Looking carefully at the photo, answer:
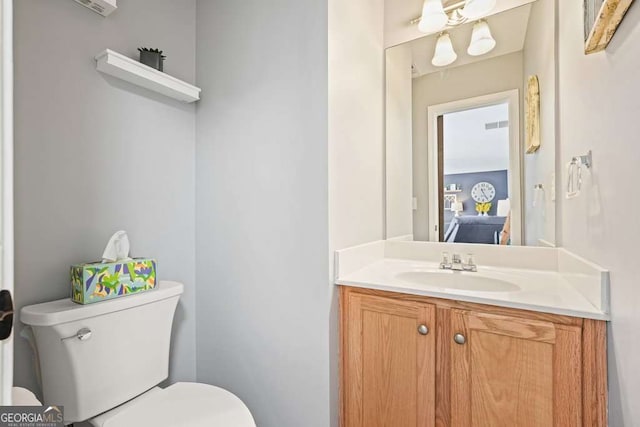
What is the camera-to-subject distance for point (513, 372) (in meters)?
0.94

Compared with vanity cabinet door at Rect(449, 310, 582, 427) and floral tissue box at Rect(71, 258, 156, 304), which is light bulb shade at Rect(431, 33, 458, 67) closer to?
vanity cabinet door at Rect(449, 310, 582, 427)

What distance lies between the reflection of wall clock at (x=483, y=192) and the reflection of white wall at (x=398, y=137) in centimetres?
32

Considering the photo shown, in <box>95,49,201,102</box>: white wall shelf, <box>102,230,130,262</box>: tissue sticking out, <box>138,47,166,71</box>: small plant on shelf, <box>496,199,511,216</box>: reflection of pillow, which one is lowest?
<box>102,230,130,262</box>: tissue sticking out

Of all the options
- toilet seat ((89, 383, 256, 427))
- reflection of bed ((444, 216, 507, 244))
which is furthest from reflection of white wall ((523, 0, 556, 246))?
toilet seat ((89, 383, 256, 427))

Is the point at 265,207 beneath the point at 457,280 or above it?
above

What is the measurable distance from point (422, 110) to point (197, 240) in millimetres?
1447

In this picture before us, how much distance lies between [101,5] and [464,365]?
6.31 ft

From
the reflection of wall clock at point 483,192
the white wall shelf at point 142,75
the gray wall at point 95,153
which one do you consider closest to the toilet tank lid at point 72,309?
the gray wall at point 95,153

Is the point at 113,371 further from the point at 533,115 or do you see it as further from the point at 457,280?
the point at 533,115

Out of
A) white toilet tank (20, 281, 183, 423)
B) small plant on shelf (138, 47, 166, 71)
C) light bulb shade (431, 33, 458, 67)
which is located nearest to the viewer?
white toilet tank (20, 281, 183, 423)

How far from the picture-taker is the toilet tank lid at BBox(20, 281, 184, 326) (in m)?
0.94

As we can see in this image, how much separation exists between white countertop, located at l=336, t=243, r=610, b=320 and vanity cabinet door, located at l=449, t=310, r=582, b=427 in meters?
0.06

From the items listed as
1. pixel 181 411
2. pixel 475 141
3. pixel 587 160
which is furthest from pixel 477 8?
pixel 181 411

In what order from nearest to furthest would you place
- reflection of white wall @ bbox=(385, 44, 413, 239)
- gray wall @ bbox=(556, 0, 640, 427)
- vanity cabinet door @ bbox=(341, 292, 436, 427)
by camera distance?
gray wall @ bbox=(556, 0, 640, 427), vanity cabinet door @ bbox=(341, 292, 436, 427), reflection of white wall @ bbox=(385, 44, 413, 239)
